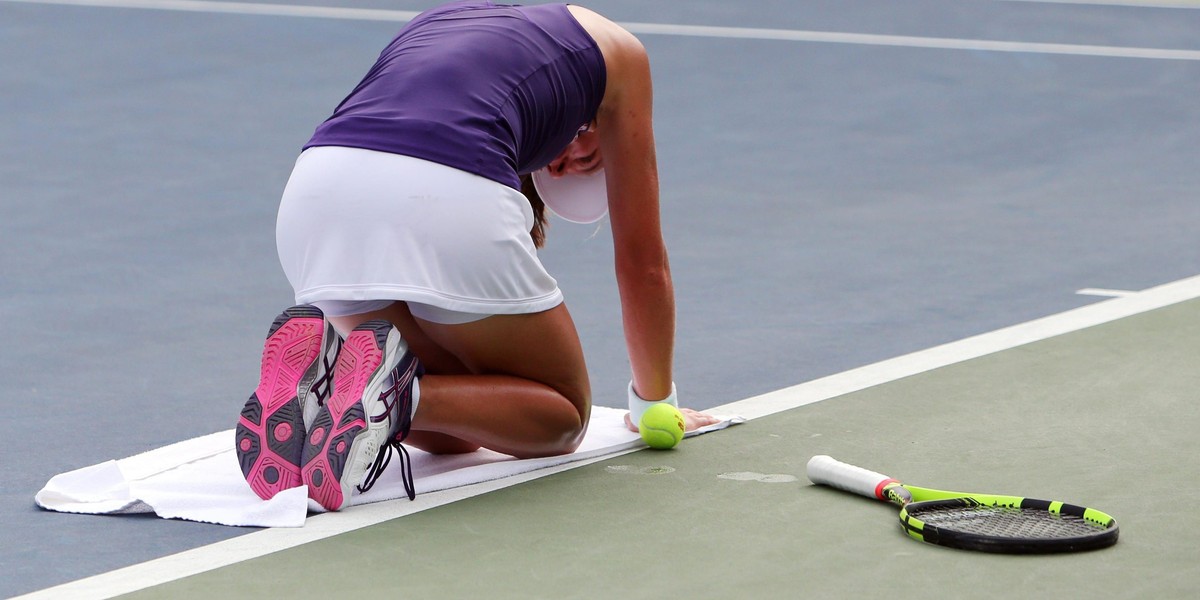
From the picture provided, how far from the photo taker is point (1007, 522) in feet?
10.5

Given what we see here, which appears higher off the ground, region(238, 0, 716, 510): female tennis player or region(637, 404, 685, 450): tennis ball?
region(238, 0, 716, 510): female tennis player

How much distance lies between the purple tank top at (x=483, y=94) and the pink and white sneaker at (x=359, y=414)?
401 millimetres

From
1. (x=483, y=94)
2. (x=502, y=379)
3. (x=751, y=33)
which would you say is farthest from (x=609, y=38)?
(x=751, y=33)

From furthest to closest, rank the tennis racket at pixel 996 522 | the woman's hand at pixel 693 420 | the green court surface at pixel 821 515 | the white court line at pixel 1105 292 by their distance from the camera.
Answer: the white court line at pixel 1105 292, the woman's hand at pixel 693 420, the tennis racket at pixel 996 522, the green court surface at pixel 821 515

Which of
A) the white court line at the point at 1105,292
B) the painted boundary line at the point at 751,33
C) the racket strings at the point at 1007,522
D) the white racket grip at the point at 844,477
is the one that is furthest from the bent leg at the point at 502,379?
the painted boundary line at the point at 751,33

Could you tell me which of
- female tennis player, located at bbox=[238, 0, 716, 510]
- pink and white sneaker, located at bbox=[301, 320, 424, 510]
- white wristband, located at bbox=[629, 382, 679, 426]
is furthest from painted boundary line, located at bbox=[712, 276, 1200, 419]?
pink and white sneaker, located at bbox=[301, 320, 424, 510]

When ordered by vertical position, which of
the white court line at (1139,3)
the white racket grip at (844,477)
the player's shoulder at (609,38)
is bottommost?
the white racket grip at (844,477)

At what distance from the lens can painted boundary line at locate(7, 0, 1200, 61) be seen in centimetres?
1141

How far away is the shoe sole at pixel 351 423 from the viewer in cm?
336

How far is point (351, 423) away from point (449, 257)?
0.39 m

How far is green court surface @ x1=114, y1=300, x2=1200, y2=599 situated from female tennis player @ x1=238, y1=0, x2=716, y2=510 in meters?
0.20

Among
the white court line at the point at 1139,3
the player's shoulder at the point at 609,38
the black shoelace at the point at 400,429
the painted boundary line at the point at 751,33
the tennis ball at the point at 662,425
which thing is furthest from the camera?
the white court line at the point at 1139,3

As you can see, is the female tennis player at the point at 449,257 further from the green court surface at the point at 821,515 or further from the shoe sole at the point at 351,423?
the green court surface at the point at 821,515

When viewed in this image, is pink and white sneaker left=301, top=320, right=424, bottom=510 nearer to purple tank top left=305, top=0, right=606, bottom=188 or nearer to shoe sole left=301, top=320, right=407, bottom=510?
shoe sole left=301, top=320, right=407, bottom=510
